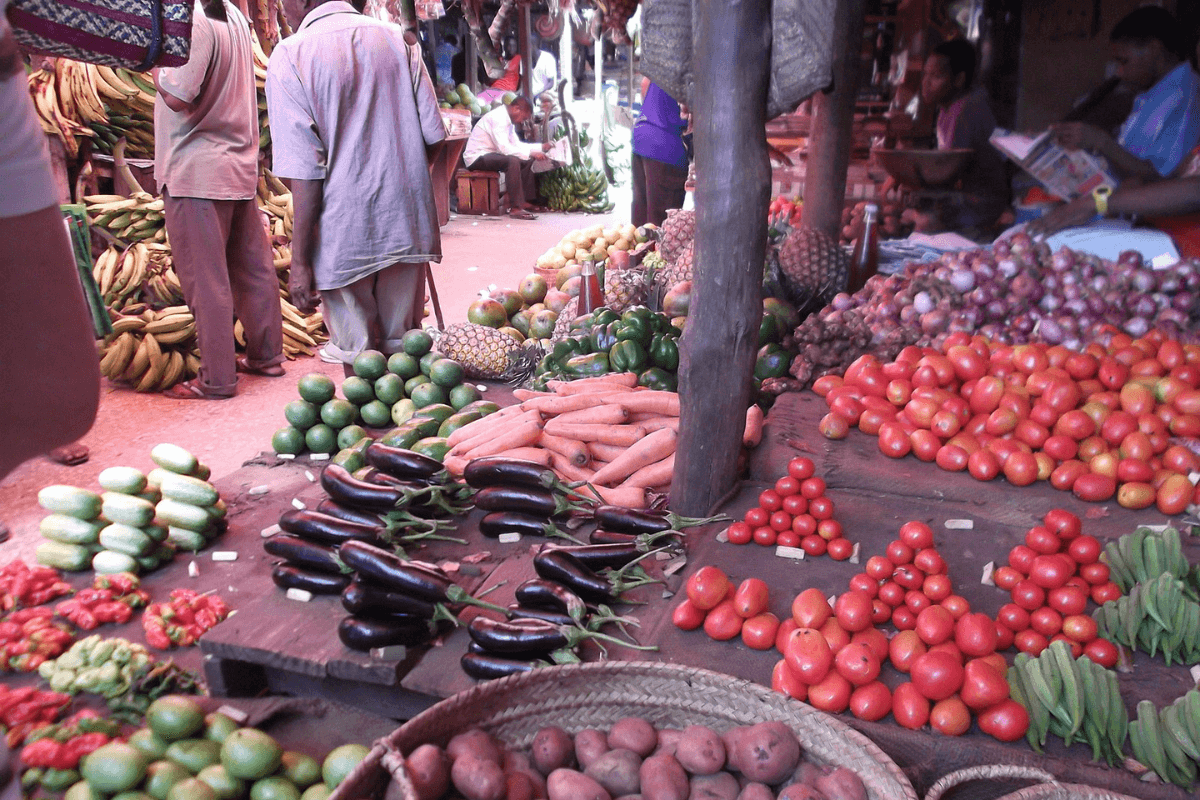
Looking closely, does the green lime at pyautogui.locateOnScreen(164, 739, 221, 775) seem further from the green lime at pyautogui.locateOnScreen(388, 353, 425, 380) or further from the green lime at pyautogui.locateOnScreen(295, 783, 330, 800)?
the green lime at pyautogui.locateOnScreen(388, 353, 425, 380)

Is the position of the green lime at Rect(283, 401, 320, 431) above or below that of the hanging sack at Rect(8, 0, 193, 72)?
below

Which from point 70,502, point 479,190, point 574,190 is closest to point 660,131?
point 70,502

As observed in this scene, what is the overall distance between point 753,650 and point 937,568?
2.03 feet

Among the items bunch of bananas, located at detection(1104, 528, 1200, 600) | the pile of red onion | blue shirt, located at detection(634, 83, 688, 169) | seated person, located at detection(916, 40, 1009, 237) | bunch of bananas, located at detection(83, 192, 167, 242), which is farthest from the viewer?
blue shirt, located at detection(634, 83, 688, 169)

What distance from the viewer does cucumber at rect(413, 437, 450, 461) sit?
3.52 meters

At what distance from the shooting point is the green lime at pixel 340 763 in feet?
6.33

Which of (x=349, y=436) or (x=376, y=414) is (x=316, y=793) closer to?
(x=349, y=436)

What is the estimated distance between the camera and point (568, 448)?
135 inches

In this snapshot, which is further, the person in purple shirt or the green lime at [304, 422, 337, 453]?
the person in purple shirt

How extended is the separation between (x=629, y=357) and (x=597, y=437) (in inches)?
26.4

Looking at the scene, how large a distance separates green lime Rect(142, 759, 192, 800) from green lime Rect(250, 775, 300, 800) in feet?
0.55

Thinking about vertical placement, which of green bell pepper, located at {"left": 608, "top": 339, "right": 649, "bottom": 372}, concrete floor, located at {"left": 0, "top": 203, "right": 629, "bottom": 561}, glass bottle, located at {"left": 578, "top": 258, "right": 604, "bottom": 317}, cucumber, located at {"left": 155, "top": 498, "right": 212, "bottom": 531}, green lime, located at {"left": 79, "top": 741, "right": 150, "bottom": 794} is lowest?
concrete floor, located at {"left": 0, "top": 203, "right": 629, "bottom": 561}

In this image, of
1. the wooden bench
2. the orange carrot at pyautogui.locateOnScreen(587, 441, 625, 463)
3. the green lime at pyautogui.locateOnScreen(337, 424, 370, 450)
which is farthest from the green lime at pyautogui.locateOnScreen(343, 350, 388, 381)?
the wooden bench

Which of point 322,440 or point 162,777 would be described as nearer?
point 162,777
